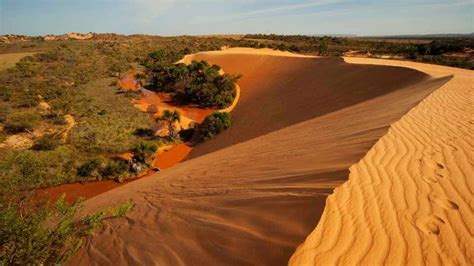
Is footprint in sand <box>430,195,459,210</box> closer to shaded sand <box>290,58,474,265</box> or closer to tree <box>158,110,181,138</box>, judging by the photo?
shaded sand <box>290,58,474,265</box>

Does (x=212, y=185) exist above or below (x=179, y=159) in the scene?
above

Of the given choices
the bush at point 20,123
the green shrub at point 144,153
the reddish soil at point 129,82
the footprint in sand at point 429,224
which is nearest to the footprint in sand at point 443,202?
the footprint in sand at point 429,224

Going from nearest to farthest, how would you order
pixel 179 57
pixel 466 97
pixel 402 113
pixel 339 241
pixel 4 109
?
pixel 339 241, pixel 402 113, pixel 466 97, pixel 4 109, pixel 179 57

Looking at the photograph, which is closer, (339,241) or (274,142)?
(339,241)

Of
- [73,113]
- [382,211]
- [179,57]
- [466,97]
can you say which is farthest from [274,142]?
[179,57]

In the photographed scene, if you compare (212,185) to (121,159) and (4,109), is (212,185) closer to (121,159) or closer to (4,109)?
(121,159)

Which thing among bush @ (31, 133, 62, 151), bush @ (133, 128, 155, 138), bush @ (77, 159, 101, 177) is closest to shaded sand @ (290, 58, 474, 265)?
bush @ (77, 159, 101, 177)

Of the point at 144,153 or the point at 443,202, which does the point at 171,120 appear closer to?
the point at 144,153

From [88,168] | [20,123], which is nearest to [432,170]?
[88,168]
